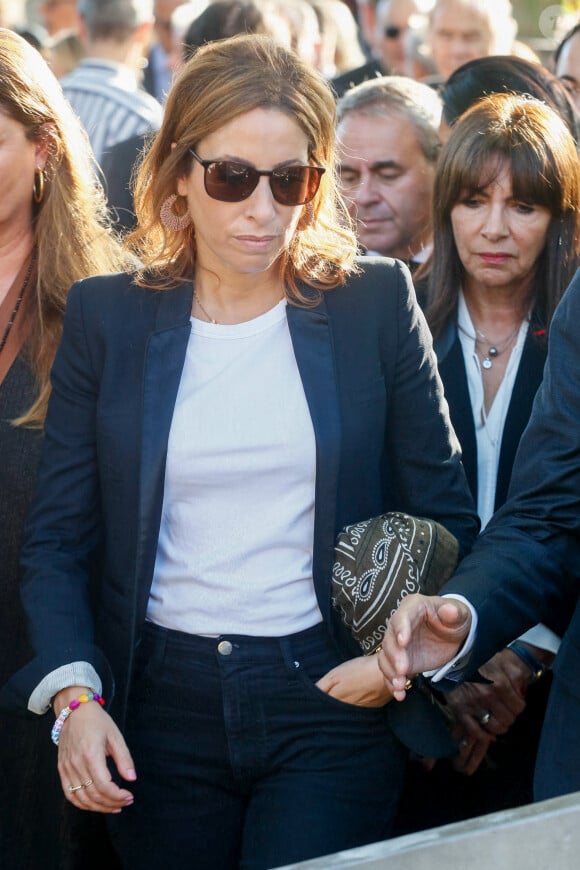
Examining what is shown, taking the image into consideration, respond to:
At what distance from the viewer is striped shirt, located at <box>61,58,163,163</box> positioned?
5398mm

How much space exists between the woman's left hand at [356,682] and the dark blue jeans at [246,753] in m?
0.03

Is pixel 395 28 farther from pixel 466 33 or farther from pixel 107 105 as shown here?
pixel 107 105

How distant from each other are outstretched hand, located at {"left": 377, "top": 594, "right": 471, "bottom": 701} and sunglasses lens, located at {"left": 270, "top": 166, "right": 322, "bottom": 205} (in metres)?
0.84

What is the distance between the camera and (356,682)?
2436 mm

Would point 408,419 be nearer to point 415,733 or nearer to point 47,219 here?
point 415,733

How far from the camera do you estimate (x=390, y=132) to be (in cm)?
420

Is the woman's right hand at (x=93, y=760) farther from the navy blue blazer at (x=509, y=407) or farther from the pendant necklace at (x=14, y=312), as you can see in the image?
the navy blue blazer at (x=509, y=407)

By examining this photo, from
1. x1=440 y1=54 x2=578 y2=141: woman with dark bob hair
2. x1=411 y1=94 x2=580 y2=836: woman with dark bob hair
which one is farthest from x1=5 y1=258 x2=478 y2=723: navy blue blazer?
x1=440 y1=54 x2=578 y2=141: woman with dark bob hair

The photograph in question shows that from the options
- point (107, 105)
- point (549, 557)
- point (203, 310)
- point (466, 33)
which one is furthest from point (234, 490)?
point (466, 33)

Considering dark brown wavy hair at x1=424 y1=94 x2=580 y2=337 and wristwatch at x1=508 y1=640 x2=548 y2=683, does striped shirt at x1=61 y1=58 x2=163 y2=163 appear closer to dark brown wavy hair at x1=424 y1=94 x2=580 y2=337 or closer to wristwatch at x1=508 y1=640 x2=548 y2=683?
dark brown wavy hair at x1=424 y1=94 x2=580 y2=337

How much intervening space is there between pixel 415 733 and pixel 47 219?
148 cm

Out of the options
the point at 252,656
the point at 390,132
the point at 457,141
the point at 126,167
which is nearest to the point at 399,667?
the point at 252,656

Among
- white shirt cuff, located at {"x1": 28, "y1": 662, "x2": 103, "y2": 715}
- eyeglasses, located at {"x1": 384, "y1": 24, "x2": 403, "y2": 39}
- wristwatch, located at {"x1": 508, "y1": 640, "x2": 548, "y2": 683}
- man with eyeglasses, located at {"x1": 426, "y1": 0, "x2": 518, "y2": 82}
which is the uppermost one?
eyeglasses, located at {"x1": 384, "y1": 24, "x2": 403, "y2": 39}

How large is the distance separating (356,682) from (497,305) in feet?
4.47
